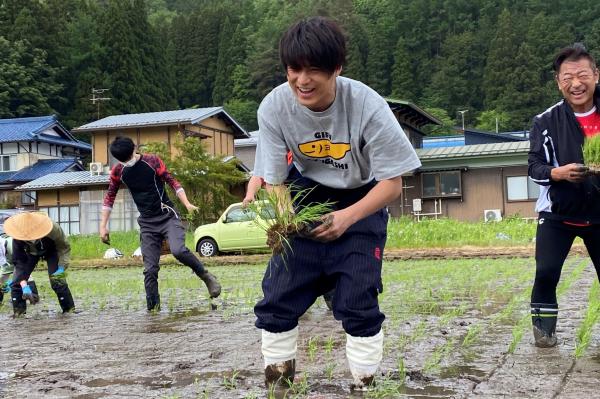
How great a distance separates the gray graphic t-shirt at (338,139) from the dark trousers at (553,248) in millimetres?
1462

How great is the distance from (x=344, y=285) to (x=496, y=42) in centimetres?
6239

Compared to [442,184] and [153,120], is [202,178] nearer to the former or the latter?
[153,120]

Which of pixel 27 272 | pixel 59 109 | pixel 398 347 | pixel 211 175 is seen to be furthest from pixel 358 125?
pixel 59 109

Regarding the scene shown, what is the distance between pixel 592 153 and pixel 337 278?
5.61 feet

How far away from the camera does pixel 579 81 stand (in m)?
4.11

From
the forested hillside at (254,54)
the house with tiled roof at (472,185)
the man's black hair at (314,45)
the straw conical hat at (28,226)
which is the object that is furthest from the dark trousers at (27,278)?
the forested hillside at (254,54)

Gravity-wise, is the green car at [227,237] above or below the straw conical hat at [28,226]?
below

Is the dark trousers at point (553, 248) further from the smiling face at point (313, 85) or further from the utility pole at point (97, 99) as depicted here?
the utility pole at point (97, 99)

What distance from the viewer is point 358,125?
317cm

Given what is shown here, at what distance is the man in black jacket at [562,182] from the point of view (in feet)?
13.5

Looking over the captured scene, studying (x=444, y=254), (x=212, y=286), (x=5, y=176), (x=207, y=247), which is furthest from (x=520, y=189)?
(x=5, y=176)

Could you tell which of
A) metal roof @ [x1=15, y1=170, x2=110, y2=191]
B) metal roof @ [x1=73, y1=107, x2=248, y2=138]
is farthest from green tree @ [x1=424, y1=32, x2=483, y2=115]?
metal roof @ [x1=15, y1=170, x2=110, y2=191]

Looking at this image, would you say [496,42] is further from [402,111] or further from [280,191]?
[280,191]

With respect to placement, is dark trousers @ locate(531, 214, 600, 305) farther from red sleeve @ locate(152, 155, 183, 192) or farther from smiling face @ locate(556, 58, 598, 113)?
red sleeve @ locate(152, 155, 183, 192)
